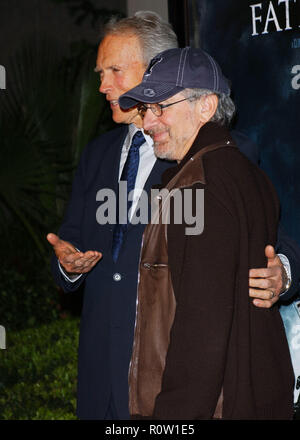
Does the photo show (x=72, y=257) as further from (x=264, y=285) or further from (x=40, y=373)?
(x=40, y=373)

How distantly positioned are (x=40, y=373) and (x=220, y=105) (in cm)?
420

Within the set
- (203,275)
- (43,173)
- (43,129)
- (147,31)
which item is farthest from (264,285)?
(43,129)

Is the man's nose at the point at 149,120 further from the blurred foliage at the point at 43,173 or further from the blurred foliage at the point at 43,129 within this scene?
the blurred foliage at the point at 43,129

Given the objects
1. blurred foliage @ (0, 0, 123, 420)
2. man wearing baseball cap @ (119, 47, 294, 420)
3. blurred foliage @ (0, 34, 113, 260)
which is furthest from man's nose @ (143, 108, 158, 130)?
blurred foliage @ (0, 34, 113, 260)

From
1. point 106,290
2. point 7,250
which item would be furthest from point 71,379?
point 106,290

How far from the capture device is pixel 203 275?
5.62 ft

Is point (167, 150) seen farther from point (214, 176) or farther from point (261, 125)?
point (261, 125)

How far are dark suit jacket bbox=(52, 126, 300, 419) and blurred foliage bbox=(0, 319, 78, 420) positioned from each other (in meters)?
2.43

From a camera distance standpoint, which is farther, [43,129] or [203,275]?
[43,129]

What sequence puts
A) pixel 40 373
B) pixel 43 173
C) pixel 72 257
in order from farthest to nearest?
pixel 40 373 < pixel 43 173 < pixel 72 257

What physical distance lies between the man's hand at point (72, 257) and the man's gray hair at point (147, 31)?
0.79m

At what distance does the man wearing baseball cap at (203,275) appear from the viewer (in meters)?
1.71

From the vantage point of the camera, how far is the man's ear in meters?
2.04

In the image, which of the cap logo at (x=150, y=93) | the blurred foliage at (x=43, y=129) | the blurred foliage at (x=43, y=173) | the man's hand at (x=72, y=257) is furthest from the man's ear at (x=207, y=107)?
the blurred foliage at (x=43, y=129)
